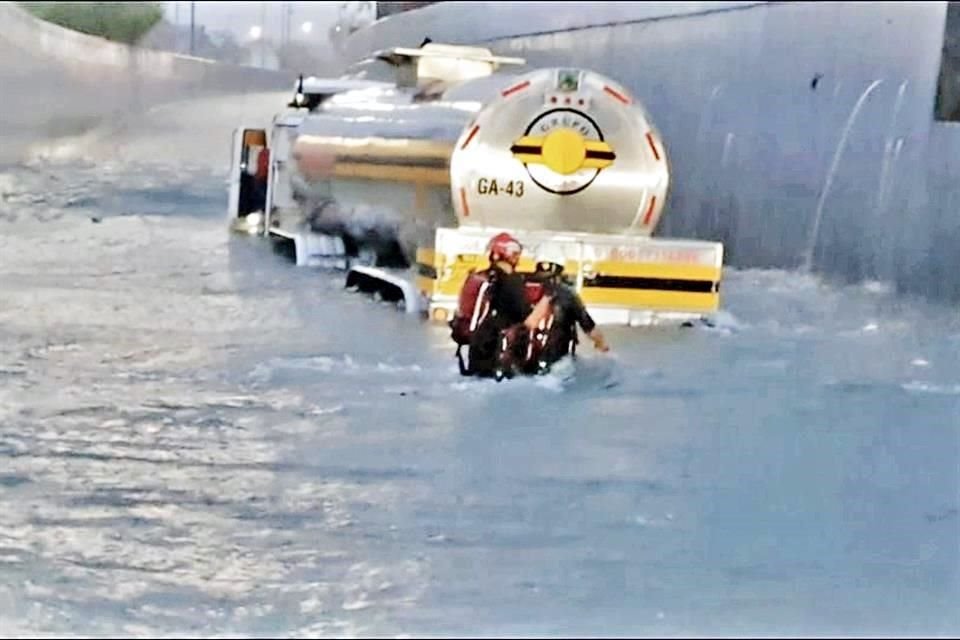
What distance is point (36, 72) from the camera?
30.8 feet

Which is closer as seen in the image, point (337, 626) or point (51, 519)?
point (337, 626)

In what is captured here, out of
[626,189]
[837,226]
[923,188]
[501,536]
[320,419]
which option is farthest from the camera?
[837,226]

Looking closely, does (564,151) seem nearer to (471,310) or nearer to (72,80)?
(471,310)

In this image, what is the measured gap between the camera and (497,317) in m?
9.34

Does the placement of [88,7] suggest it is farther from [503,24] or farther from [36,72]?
[36,72]

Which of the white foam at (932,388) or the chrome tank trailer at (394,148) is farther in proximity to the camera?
the chrome tank trailer at (394,148)

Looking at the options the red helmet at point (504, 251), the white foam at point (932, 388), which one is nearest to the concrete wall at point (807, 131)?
the white foam at point (932, 388)

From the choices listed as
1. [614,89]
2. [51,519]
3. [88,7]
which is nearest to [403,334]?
[614,89]

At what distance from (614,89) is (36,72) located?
4267 mm

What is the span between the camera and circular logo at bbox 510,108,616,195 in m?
12.0

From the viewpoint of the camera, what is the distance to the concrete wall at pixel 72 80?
7.81 m

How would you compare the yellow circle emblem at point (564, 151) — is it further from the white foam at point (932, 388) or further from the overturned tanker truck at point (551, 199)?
the white foam at point (932, 388)

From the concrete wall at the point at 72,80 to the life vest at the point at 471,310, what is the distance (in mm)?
2361

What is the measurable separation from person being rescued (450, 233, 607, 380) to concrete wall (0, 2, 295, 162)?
241 centimetres
